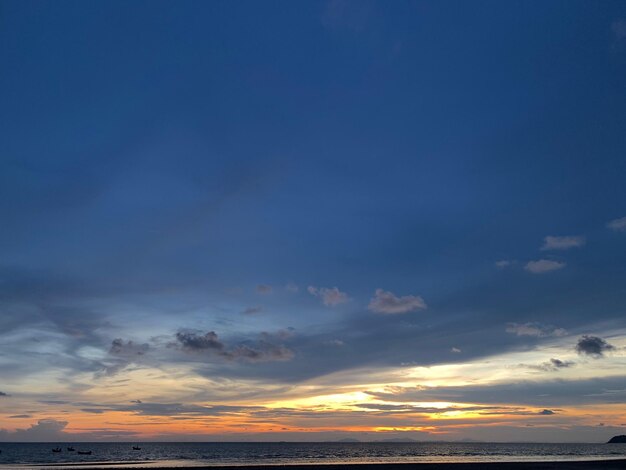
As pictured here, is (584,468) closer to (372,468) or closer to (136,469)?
(372,468)

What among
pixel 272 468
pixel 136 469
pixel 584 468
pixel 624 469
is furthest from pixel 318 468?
pixel 624 469

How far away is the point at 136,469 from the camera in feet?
276

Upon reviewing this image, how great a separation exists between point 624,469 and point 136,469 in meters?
77.8

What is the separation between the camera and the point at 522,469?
7950 cm

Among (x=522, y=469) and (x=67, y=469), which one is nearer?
(x=522, y=469)

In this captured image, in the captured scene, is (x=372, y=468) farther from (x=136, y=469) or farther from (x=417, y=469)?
(x=136, y=469)

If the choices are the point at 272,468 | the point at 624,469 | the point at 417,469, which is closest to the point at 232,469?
the point at 272,468

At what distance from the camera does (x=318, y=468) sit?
8656 cm

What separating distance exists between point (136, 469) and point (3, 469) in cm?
3095

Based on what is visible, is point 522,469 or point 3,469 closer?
point 522,469

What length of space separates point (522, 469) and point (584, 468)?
39.5 feet

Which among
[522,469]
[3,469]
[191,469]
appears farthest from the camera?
[3,469]

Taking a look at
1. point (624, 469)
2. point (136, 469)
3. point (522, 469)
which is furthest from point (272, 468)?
point (624, 469)

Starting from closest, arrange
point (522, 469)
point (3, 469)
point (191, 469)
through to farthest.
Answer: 1. point (522, 469)
2. point (191, 469)
3. point (3, 469)
